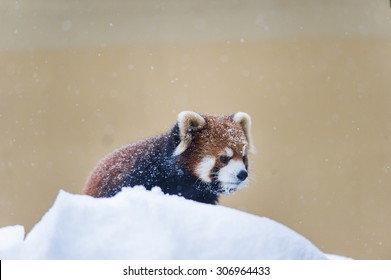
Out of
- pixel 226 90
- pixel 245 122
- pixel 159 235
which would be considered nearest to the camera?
pixel 159 235

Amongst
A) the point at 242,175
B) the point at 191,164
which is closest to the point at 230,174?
the point at 242,175

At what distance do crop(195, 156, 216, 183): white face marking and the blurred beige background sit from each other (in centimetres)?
38

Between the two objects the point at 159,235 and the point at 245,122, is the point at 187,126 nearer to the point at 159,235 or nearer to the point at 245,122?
the point at 245,122

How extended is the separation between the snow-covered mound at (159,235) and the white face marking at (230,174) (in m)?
0.49

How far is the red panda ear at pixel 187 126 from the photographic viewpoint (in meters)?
2.29

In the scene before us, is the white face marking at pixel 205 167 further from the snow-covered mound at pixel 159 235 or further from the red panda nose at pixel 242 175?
the snow-covered mound at pixel 159 235

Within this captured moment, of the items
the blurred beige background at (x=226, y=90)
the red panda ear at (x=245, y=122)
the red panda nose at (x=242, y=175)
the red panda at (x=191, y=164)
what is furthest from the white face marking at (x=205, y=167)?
the blurred beige background at (x=226, y=90)

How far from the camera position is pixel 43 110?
2.62 metres

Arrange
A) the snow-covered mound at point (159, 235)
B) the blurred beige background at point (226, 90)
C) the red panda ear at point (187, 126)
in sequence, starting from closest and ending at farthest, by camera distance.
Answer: the snow-covered mound at point (159, 235) → the red panda ear at point (187, 126) → the blurred beige background at point (226, 90)

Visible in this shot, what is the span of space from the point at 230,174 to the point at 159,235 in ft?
2.09

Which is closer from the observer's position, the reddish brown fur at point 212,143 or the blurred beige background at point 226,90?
the reddish brown fur at point 212,143

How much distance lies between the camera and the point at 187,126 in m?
2.30

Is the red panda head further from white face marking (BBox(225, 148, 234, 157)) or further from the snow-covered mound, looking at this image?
the snow-covered mound

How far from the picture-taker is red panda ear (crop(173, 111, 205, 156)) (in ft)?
7.53
